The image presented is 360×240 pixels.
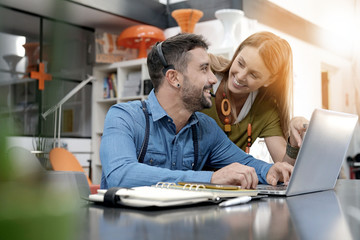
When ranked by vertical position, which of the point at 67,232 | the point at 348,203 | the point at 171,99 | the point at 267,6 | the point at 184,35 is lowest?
the point at 348,203

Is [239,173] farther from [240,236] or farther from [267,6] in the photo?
[267,6]

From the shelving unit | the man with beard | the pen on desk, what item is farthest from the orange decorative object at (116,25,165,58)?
the pen on desk

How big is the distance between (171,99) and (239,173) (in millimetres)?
681

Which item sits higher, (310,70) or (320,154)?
(310,70)

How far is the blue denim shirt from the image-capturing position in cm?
111

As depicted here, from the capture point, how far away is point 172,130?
5.00 feet

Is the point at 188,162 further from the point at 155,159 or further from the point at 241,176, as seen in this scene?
the point at 241,176

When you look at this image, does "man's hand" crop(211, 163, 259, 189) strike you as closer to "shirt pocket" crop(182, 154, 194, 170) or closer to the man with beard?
the man with beard

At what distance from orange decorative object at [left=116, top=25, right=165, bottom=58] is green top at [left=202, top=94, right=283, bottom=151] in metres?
2.86

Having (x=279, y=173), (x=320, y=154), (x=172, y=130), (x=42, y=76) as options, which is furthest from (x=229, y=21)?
(x=42, y=76)

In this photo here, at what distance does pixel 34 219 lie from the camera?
11cm

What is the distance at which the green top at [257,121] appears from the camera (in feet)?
6.16

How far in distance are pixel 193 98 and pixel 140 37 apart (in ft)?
10.5

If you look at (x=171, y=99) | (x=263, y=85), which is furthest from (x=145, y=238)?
(x=263, y=85)
